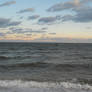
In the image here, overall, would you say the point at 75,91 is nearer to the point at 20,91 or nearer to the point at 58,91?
the point at 58,91

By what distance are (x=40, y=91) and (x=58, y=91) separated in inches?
28.2

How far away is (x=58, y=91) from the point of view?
4.83 metres

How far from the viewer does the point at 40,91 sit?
4855 mm

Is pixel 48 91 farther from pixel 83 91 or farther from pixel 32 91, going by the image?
pixel 83 91

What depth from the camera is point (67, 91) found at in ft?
15.8

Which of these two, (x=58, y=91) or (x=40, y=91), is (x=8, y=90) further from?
(x=58, y=91)

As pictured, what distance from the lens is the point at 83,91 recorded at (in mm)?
4902

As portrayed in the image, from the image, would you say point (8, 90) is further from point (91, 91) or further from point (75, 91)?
point (91, 91)

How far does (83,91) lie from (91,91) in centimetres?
31

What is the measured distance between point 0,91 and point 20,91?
77 cm

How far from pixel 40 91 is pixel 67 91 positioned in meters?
1.07

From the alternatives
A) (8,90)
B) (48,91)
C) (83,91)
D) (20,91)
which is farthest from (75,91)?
(8,90)

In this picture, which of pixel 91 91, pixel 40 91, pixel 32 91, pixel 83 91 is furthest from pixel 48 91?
pixel 91 91

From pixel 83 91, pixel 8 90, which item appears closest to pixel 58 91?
pixel 83 91
